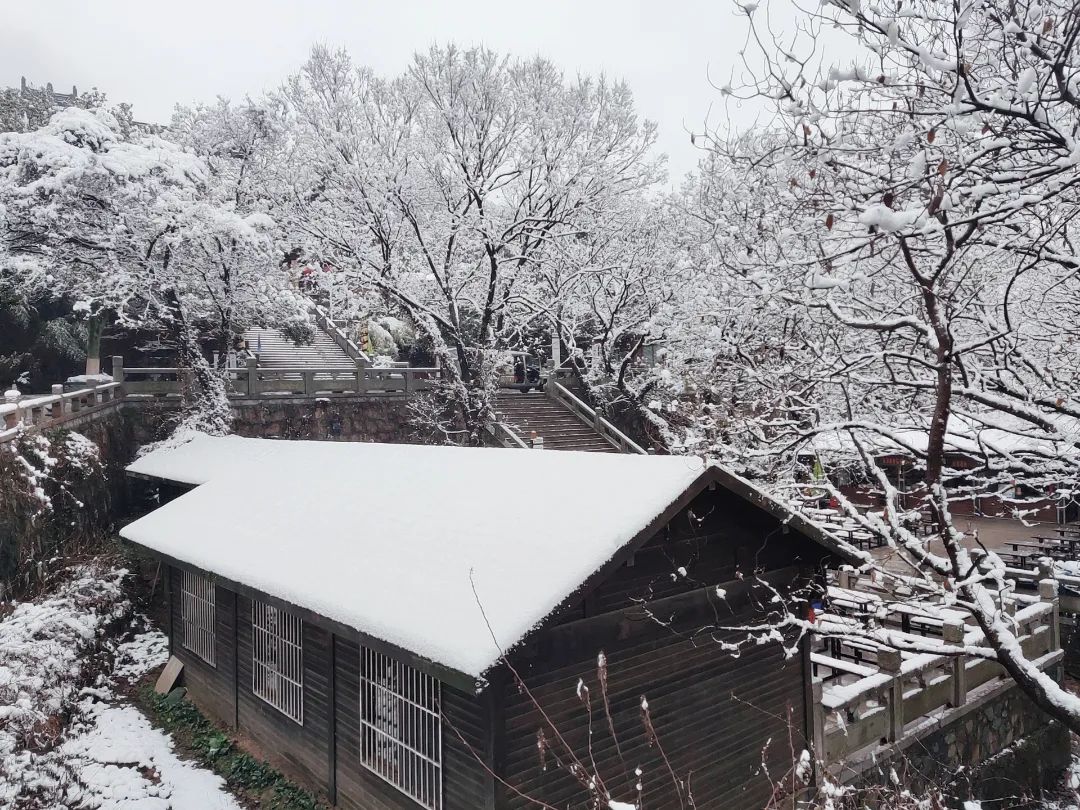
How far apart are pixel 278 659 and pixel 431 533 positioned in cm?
390

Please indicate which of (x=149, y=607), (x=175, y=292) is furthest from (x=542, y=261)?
(x=149, y=607)

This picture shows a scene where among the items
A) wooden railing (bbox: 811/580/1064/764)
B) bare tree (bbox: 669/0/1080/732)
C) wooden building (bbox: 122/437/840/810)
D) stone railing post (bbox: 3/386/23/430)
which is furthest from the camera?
stone railing post (bbox: 3/386/23/430)

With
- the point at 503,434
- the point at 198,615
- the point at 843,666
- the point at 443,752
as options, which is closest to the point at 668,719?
the point at 443,752

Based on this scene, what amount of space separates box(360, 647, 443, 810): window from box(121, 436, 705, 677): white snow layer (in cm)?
114

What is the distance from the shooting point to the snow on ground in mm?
10195

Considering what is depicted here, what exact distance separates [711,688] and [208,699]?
9340 millimetres

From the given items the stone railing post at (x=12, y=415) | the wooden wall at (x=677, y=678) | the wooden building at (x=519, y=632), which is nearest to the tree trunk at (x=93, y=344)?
the stone railing post at (x=12, y=415)

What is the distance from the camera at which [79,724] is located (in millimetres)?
12258

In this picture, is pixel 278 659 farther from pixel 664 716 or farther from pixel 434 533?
pixel 664 716

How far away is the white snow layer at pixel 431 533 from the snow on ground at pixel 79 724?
239cm

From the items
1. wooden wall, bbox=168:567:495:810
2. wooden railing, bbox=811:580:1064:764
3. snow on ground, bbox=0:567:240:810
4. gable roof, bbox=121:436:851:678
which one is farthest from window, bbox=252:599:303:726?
wooden railing, bbox=811:580:1064:764

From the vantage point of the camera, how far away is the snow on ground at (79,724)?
33.4ft

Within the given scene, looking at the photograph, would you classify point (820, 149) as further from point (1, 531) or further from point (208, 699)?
point (1, 531)

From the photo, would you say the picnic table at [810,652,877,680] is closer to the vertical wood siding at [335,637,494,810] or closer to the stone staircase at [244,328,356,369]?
the vertical wood siding at [335,637,494,810]
